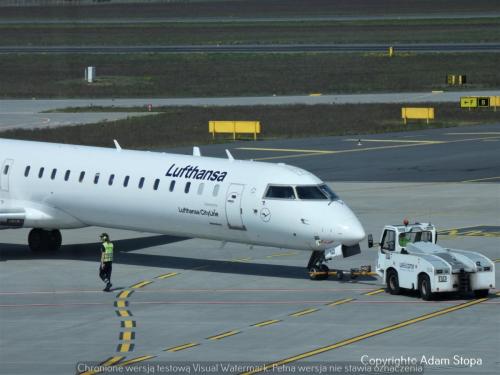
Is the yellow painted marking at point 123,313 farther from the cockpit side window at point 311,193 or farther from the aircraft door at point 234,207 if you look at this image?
the cockpit side window at point 311,193

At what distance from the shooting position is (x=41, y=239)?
43.9 m

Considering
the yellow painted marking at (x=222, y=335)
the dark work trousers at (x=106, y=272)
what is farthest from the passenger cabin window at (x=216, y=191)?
the yellow painted marking at (x=222, y=335)

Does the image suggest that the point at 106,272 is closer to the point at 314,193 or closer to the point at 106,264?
the point at 106,264

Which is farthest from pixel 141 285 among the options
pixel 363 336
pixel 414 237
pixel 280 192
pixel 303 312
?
pixel 363 336

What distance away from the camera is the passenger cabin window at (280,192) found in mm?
36562

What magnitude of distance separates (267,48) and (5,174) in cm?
10870

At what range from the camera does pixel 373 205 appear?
5431 cm

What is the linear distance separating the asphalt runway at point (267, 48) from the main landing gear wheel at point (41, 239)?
4021 inches

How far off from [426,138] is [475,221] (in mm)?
30547

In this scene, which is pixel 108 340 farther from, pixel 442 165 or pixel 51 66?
pixel 51 66

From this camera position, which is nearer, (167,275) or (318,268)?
(318,268)

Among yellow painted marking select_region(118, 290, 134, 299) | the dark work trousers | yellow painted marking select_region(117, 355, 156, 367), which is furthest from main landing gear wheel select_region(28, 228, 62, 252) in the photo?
yellow painted marking select_region(117, 355, 156, 367)

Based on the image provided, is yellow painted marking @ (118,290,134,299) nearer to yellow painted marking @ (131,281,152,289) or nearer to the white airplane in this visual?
yellow painted marking @ (131,281,152,289)

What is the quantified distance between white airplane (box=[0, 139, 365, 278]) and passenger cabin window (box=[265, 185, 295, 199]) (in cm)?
3
